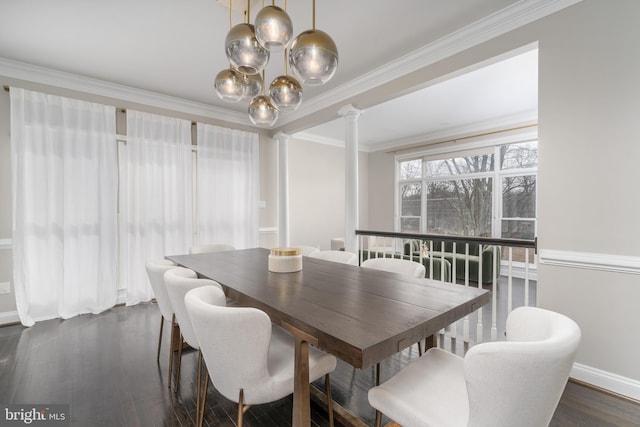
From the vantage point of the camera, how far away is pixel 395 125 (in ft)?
18.3

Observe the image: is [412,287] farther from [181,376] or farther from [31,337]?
[31,337]

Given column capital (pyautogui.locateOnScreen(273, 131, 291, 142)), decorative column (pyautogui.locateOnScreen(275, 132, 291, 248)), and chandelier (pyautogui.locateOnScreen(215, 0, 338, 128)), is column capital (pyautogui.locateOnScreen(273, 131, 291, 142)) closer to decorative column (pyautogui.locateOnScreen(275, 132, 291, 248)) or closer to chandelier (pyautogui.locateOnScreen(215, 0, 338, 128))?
decorative column (pyautogui.locateOnScreen(275, 132, 291, 248))

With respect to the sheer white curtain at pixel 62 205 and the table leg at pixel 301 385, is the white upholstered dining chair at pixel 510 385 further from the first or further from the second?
the sheer white curtain at pixel 62 205

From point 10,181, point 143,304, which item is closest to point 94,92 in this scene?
point 10,181

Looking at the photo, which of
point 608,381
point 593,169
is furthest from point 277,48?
point 608,381

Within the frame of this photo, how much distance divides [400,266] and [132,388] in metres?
2.01

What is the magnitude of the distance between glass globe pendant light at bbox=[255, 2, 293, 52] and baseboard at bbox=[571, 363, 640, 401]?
2842 mm

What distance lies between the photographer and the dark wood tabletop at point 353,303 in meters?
1.00

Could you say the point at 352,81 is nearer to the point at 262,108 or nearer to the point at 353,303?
the point at 262,108

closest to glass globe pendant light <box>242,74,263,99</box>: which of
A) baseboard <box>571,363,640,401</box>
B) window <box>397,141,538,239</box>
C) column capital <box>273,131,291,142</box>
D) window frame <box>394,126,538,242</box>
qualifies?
column capital <box>273,131,291,142</box>

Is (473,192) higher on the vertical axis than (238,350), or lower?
higher

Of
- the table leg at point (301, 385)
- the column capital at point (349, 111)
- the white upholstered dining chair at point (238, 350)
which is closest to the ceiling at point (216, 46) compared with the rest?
the column capital at point (349, 111)

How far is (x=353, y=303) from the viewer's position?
1.36 meters

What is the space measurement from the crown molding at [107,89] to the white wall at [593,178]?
387 centimetres
